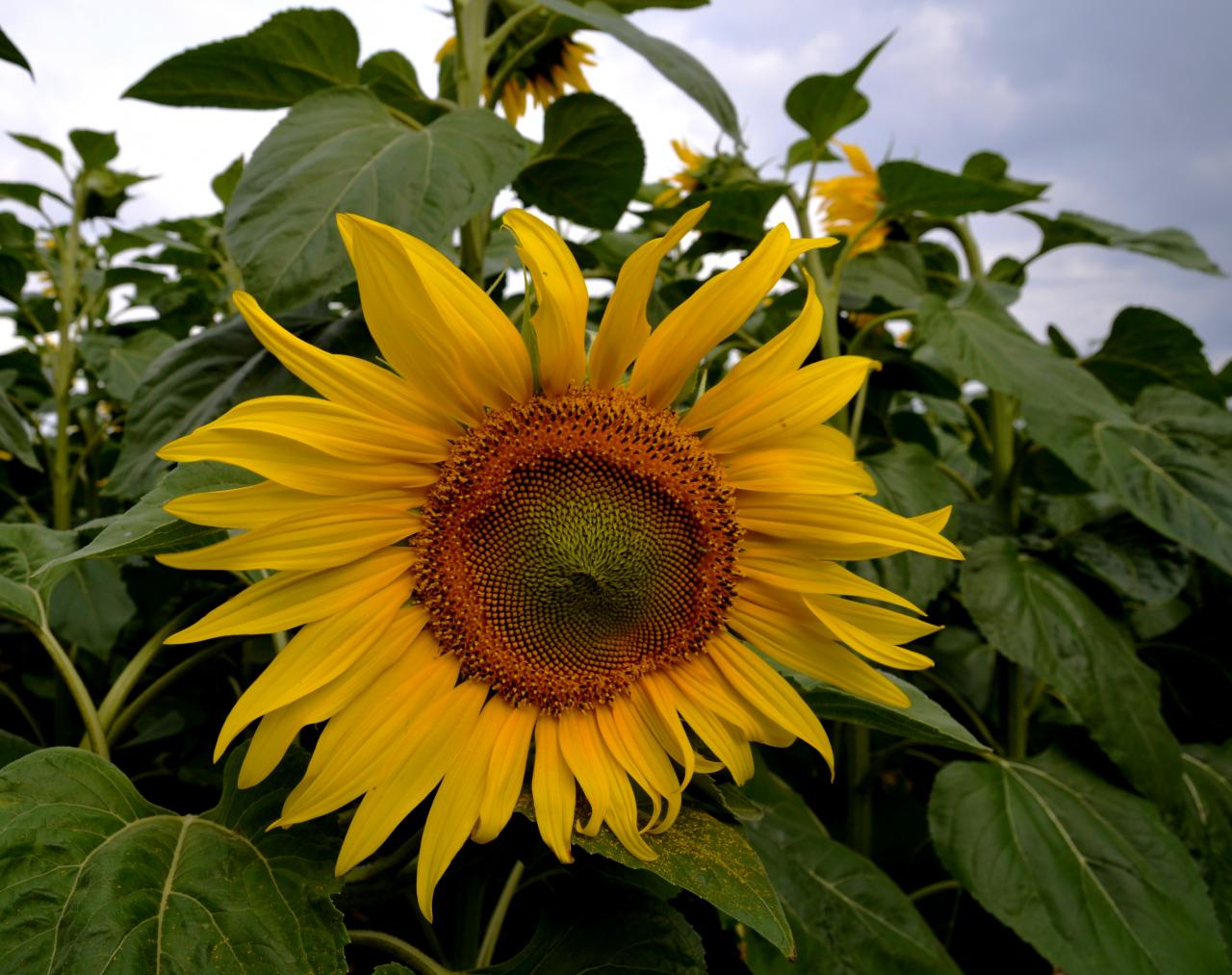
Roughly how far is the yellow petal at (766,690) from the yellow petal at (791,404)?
0.19 m

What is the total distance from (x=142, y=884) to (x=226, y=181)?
1.98m

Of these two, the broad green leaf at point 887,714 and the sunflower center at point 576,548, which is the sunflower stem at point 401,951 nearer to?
the sunflower center at point 576,548

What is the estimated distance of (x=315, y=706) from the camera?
724 millimetres

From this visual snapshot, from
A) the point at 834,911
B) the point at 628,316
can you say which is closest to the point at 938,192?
the point at 628,316

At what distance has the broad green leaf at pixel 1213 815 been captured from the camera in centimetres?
145

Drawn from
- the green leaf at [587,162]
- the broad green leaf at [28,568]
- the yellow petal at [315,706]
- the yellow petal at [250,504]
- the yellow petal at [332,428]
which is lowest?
the broad green leaf at [28,568]

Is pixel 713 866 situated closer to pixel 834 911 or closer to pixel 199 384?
pixel 834 911

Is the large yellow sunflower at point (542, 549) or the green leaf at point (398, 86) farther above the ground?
the green leaf at point (398, 86)

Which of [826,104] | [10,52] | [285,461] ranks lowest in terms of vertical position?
[285,461]

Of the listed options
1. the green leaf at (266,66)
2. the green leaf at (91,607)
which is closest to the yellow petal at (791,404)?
the green leaf at (266,66)

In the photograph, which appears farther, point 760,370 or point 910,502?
point 910,502

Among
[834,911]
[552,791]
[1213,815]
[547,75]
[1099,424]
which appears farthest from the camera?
[547,75]

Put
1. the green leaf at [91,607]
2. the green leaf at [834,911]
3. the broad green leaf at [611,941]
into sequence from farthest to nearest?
the green leaf at [91,607] → the green leaf at [834,911] → the broad green leaf at [611,941]

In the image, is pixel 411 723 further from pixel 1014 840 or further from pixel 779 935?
pixel 1014 840
